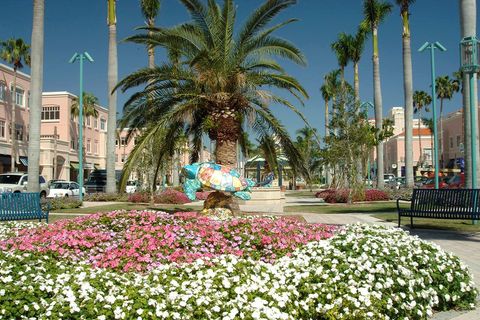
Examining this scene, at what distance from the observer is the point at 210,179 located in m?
13.3

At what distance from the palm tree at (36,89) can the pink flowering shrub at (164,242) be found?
13.0 meters

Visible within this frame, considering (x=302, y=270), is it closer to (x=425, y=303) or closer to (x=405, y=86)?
(x=425, y=303)

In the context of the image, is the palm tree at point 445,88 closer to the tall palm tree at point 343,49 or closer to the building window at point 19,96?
the tall palm tree at point 343,49

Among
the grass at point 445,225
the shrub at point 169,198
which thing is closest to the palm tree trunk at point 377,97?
the shrub at point 169,198

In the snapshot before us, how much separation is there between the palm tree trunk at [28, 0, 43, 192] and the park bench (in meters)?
7.72

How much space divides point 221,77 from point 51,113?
53.3 metres

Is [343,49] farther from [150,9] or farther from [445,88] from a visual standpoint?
[445,88]

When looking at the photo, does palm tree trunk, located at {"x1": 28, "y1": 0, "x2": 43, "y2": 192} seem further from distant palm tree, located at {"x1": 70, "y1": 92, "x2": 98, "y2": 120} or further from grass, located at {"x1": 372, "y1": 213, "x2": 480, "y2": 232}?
distant palm tree, located at {"x1": 70, "y1": 92, "x2": 98, "y2": 120}

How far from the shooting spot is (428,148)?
8781 centimetres

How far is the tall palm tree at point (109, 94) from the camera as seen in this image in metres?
29.9

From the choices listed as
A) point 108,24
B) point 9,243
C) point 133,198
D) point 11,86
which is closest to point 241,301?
point 9,243

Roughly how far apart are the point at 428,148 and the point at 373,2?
182ft

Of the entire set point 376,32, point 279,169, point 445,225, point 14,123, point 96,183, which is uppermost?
point 376,32

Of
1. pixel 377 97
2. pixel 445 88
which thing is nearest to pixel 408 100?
pixel 377 97
